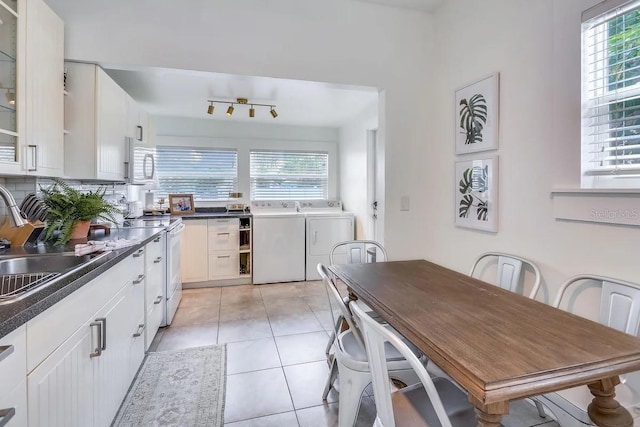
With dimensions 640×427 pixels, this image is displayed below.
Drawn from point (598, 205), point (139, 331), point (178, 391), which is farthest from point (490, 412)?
point (139, 331)

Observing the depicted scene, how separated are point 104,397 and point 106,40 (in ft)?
6.94

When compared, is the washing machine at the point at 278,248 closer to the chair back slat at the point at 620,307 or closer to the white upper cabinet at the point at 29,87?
the white upper cabinet at the point at 29,87

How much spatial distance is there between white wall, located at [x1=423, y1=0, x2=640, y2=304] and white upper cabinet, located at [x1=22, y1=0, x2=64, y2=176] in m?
2.63

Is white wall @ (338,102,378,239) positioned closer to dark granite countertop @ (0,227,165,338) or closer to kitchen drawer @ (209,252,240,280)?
kitchen drawer @ (209,252,240,280)

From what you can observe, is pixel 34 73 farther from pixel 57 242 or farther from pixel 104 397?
pixel 104 397

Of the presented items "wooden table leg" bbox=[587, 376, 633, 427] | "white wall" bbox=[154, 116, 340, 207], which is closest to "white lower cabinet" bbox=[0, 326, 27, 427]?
"wooden table leg" bbox=[587, 376, 633, 427]

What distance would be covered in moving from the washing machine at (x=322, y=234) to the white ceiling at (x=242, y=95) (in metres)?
1.42

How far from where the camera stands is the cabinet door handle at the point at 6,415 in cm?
75

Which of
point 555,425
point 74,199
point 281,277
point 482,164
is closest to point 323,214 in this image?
point 281,277

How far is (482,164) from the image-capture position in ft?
6.96

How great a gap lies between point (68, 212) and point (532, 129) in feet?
9.04

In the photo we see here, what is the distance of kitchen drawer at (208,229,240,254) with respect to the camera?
13.3 ft

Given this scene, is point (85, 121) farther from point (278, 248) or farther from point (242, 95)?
point (278, 248)

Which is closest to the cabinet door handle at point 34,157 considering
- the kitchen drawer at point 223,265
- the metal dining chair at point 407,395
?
the metal dining chair at point 407,395
